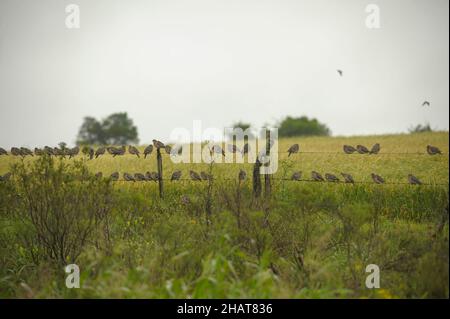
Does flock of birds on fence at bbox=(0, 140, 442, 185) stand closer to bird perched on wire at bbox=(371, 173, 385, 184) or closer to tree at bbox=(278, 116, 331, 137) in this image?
bird perched on wire at bbox=(371, 173, 385, 184)

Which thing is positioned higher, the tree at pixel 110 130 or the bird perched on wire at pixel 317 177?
the tree at pixel 110 130

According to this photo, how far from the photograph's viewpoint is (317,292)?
573 cm

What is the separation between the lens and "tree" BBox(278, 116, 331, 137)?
262ft

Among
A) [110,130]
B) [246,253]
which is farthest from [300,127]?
[246,253]

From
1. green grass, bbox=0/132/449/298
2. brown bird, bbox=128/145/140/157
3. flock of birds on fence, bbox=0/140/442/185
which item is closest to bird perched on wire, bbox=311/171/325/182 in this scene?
flock of birds on fence, bbox=0/140/442/185

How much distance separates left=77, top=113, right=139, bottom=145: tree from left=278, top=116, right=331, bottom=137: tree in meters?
26.9

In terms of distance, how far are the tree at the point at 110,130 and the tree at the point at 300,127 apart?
26911 millimetres

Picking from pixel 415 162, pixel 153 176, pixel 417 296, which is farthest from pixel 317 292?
pixel 415 162

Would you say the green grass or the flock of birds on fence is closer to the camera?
the green grass

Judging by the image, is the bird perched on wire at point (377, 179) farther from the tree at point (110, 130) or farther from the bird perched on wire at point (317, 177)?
the tree at point (110, 130)

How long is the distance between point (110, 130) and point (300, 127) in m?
33.5

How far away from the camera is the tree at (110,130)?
81.8 meters

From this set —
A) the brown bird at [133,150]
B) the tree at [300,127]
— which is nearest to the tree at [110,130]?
the tree at [300,127]

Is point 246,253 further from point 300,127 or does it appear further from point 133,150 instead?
point 300,127
